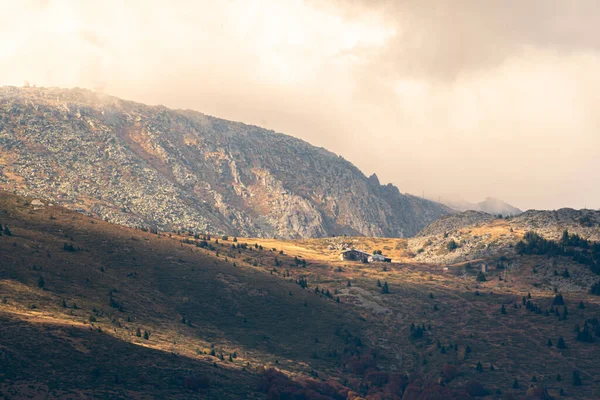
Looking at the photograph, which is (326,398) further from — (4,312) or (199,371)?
(4,312)

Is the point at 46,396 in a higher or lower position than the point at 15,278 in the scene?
lower

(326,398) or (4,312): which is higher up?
(4,312)

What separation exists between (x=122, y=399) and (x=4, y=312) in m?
39.3

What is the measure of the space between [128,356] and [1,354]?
31.5 m

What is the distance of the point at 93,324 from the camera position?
185 meters

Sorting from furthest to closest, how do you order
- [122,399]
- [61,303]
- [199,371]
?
[61,303] → [199,371] → [122,399]

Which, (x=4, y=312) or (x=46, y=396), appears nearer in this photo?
(x=46, y=396)

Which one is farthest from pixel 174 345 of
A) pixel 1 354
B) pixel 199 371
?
pixel 1 354

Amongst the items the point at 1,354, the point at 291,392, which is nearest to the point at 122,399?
the point at 1,354

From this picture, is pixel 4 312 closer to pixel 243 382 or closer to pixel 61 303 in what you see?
pixel 61 303

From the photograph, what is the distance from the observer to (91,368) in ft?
509

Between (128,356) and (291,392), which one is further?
(291,392)

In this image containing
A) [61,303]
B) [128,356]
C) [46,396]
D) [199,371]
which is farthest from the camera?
[61,303]

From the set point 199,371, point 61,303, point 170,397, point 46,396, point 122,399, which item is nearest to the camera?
point 46,396
